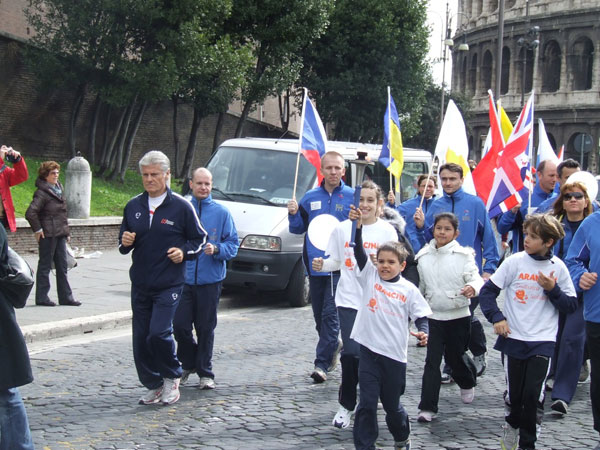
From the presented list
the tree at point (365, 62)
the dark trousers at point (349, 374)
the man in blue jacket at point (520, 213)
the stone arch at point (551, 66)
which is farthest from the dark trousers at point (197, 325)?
the stone arch at point (551, 66)

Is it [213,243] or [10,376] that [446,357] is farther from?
[10,376]

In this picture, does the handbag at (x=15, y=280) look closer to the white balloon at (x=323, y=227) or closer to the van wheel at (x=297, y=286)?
the white balloon at (x=323, y=227)

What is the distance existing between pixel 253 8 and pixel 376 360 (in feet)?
73.7

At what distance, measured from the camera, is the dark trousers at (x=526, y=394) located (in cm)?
566

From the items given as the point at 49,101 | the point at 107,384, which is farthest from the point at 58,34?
the point at 107,384

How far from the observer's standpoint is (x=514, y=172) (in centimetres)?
1014

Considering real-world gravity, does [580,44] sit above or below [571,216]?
above

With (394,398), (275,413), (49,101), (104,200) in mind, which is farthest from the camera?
(49,101)

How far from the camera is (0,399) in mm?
4777

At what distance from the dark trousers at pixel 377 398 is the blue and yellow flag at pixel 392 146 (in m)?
4.65

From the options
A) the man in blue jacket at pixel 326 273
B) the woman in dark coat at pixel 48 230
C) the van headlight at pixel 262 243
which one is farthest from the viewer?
the van headlight at pixel 262 243

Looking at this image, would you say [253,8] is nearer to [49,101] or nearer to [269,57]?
[269,57]

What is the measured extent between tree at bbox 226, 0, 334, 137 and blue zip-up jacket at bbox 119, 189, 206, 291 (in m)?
20.8

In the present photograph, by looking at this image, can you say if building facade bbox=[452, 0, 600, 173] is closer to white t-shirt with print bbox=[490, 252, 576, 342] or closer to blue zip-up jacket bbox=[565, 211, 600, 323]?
blue zip-up jacket bbox=[565, 211, 600, 323]
